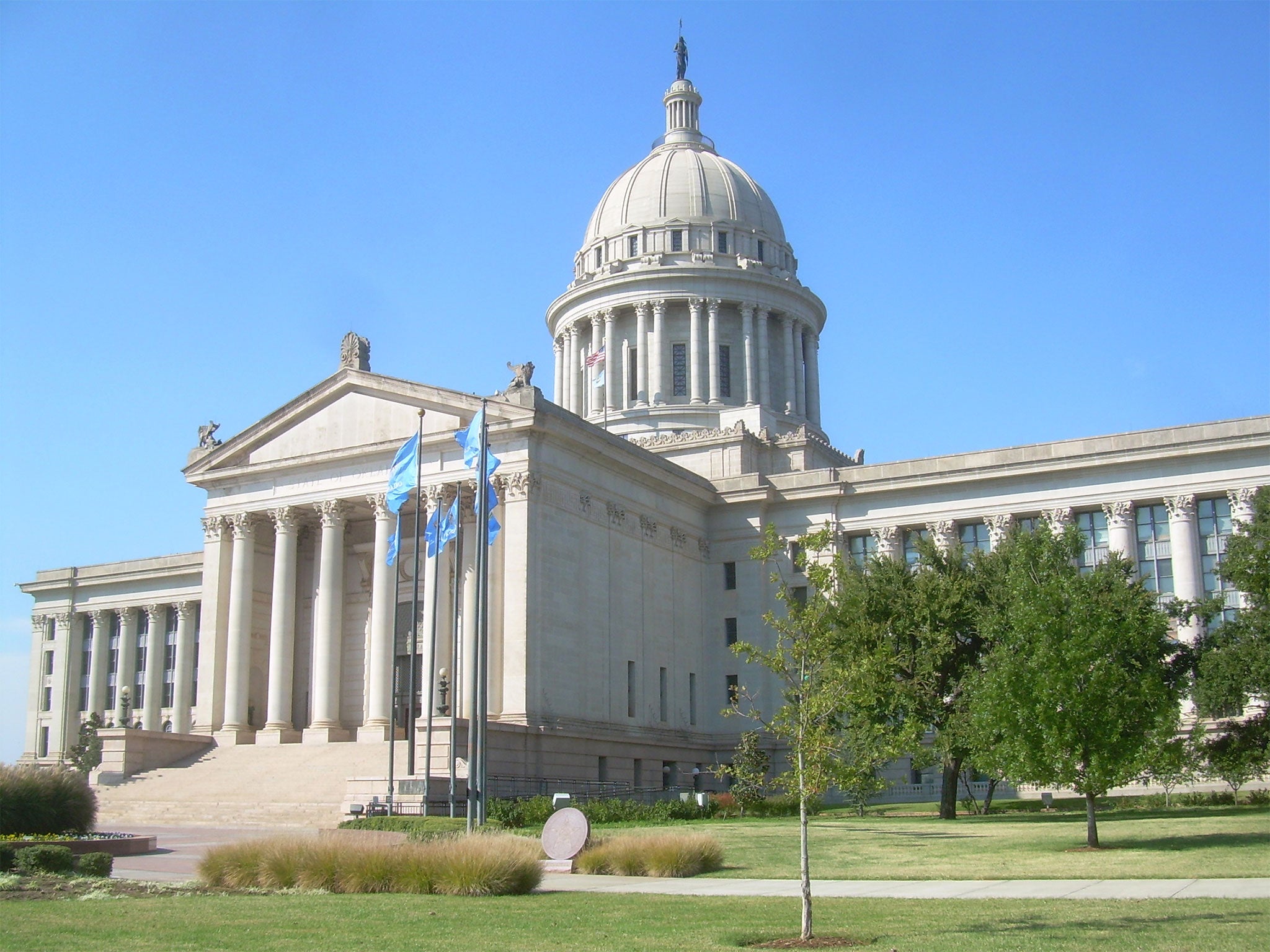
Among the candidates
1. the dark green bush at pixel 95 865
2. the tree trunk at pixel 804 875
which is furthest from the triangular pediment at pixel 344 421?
the tree trunk at pixel 804 875

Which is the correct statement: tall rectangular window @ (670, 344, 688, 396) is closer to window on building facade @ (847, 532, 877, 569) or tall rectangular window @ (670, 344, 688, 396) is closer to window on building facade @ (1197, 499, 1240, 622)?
window on building facade @ (847, 532, 877, 569)

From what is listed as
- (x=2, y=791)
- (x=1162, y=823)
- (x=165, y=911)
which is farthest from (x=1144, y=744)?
(x=2, y=791)

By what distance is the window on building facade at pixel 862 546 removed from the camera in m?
66.5

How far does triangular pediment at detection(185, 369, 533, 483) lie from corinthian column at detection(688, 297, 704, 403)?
28676 millimetres

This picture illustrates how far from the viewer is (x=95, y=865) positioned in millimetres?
26078

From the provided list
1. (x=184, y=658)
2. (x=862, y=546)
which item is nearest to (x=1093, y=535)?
(x=862, y=546)

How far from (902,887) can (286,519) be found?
41989 mm

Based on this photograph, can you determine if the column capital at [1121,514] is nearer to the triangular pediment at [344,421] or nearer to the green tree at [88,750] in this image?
the triangular pediment at [344,421]

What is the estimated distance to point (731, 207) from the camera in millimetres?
90688

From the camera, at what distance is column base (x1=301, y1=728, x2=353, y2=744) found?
2202 inches

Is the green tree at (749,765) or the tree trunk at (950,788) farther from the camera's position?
the green tree at (749,765)

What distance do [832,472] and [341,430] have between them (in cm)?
2468

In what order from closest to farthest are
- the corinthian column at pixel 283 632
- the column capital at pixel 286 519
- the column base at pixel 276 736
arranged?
the column base at pixel 276 736 < the corinthian column at pixel 283 632 < the column capital at pixel 286 519

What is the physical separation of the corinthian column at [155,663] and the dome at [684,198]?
3820 centimetres
